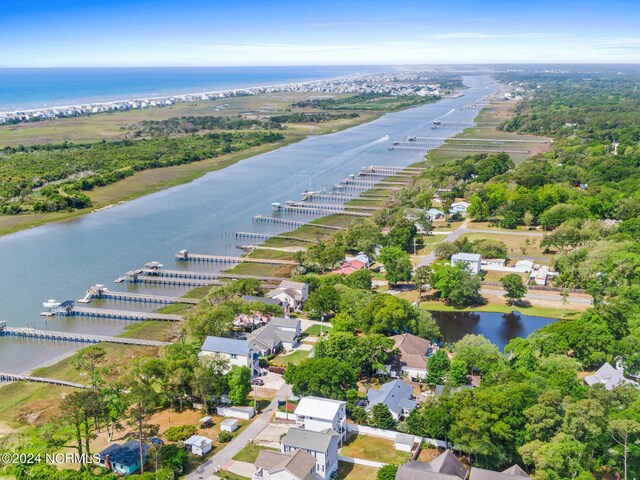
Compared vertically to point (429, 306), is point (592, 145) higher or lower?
higher

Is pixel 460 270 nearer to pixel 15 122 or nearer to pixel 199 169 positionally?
pixel 199 169

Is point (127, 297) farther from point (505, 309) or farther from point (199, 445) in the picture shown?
point (505, 309)

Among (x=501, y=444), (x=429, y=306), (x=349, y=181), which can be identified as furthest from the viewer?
(x=349, y=181)

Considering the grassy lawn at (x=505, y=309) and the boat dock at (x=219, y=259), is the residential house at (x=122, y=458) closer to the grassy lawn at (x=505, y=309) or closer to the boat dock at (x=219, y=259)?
the grassy lawn at (x=505, y=309)

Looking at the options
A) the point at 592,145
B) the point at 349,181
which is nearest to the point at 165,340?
the point at 349,181

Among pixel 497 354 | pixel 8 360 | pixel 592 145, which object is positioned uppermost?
pixel 592 145

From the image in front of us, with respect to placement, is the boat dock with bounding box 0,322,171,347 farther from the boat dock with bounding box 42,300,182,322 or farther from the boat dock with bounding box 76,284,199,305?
the boat dock with bounding box 76,284,199,305
